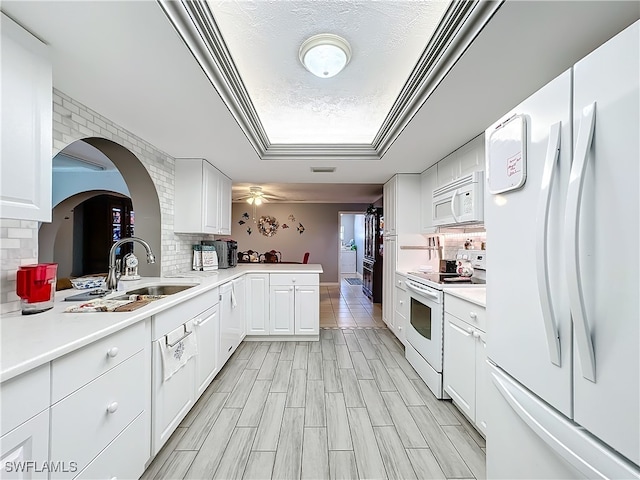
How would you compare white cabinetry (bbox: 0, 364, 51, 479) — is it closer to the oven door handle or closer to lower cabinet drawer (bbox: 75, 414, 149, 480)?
lower cabinet drawer (bbox: 75, 414, 149, 480)

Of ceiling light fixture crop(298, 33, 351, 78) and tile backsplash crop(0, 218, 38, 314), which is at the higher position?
ceiling light fixture crop(298, 33, 351, 78)

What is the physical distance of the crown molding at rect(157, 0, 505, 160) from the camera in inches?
45.6

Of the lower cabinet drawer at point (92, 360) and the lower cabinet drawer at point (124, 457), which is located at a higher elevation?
the lower cabinet drawer at point (92, 360)

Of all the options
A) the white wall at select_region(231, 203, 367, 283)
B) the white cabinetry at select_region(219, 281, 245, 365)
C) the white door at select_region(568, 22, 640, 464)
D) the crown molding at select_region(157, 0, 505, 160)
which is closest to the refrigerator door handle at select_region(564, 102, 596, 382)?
the white door at select_region(568, 22, 640, 464)

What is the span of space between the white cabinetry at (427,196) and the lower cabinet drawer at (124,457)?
3074 millimetres

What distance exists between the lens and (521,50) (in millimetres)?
1306

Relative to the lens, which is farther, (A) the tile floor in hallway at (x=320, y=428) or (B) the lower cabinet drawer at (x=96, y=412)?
(A) the tile floor in hallway at (x=320, y=428)

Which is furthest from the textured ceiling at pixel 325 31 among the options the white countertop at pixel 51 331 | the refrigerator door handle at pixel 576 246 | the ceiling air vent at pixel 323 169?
the white countertop at pixel 51 331

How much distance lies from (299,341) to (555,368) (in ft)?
10.0

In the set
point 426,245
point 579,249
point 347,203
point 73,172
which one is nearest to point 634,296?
point 579,249

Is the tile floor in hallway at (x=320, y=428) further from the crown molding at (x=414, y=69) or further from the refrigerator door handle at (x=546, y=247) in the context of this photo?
the crown molding at (x=414, y=69)

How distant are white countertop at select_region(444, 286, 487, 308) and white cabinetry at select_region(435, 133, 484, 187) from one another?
1.00 metres

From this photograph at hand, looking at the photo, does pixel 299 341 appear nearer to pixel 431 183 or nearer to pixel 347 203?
pixel 431 183

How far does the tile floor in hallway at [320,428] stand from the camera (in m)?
1.57
